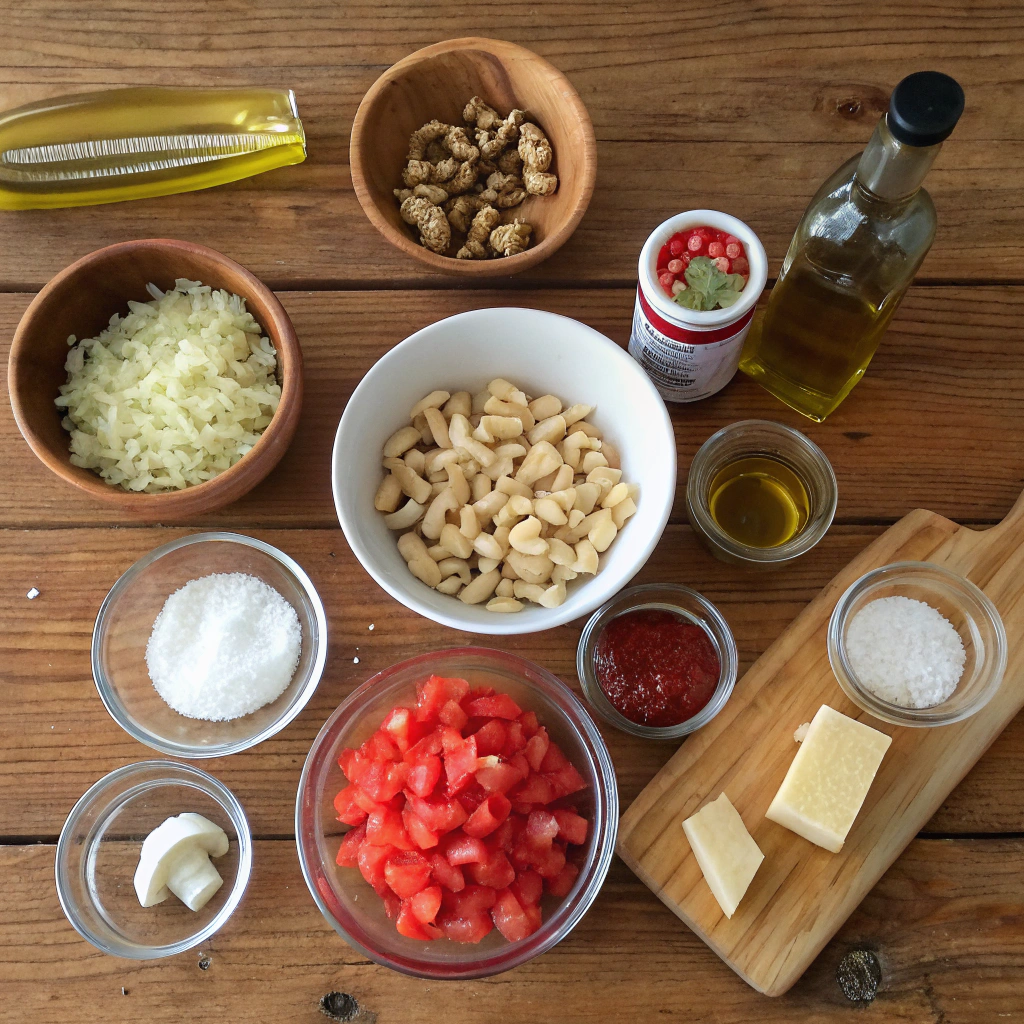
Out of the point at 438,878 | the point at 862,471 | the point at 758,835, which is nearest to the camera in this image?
the point at 438,878

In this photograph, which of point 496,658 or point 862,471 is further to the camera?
point 862,471

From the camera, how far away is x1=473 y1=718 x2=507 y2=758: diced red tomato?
1072 millimetres

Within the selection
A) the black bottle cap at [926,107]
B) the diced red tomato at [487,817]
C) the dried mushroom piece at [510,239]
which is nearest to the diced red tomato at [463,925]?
the diced red tomato at [487,817]

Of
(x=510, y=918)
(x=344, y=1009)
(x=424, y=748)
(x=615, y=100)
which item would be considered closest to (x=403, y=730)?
(x=424, y=748)

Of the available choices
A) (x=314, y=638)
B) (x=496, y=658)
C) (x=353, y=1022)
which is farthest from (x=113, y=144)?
(x=353, y=1022)

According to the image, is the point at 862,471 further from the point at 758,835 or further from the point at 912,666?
the point at 758,835

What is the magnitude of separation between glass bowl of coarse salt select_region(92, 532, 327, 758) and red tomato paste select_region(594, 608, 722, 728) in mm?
382

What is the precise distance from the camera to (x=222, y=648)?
3.84ft

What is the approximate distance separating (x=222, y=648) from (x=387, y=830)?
32cm

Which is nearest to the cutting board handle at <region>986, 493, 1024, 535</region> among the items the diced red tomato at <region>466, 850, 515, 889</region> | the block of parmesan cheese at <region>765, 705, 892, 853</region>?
the block of parmesan cheese at <region>765, 705, 892, 853</region>

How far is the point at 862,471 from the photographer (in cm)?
128

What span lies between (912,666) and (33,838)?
3.82 feet

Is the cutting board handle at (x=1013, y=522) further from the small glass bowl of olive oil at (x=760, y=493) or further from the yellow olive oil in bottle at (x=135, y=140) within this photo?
the yellow olive oil in bottle at (x=135, y=140)

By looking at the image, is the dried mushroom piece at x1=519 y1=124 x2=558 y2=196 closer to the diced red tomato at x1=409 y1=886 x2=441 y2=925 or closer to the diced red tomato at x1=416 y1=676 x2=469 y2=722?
the diced red tomato at x1=416 y1=676 x2=469 y2=722
